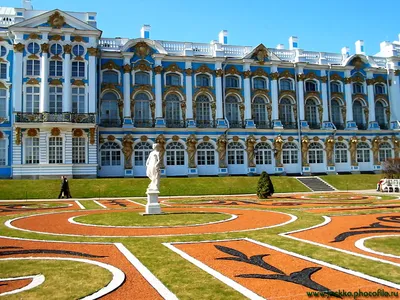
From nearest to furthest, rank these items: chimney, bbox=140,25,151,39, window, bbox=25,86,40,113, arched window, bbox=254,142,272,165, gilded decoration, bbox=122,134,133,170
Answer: window, bbox=25,86,40,113, gilded decoration, bbox=122,134,133,170, chimney, bbox=140,25,151,39, arched window, bbox=254,142,272,165

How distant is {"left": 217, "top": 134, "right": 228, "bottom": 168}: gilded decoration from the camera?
44.1m

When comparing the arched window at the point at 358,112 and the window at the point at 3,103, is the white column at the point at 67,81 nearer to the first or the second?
the window at the point at 3,103

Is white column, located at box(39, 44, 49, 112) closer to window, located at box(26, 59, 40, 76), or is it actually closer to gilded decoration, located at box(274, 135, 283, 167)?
window, located at box(26, 59, 40, 76)

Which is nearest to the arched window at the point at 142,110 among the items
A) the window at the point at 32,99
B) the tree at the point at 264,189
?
the window at the point at 32,99

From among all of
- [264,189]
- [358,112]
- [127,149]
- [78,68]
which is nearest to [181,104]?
[127,149]

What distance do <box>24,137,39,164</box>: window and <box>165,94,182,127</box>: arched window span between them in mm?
13556

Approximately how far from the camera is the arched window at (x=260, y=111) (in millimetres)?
47125

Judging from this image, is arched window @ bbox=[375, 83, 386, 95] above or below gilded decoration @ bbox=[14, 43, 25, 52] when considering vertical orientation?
below

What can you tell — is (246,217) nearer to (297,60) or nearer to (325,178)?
(325,178)

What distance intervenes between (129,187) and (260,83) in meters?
22.5

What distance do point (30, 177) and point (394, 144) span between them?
41.9 meters

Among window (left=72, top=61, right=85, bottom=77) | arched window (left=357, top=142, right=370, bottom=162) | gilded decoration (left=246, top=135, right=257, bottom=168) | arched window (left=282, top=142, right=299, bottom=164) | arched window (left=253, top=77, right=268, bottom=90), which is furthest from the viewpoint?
arched window (left=357, top=142, right=370, bottom=162)

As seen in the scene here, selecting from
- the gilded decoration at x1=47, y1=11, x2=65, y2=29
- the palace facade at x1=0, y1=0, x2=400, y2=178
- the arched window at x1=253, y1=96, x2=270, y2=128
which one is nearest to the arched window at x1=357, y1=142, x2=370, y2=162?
the palace facade at x1=0, y1=0, x2=400, y2=178

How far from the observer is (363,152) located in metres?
49.8
